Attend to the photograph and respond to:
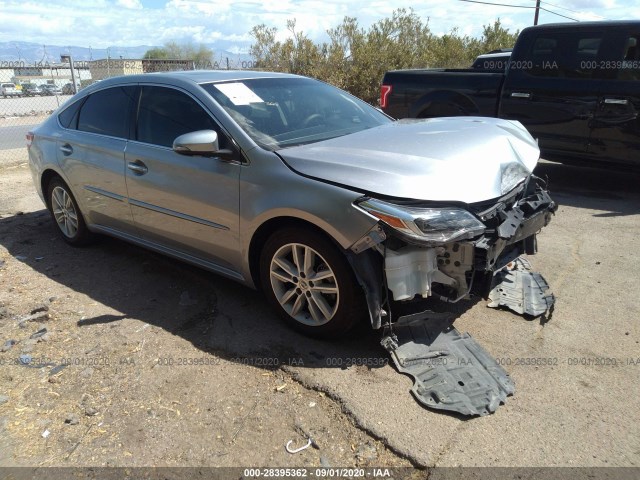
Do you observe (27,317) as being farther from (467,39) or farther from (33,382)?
(467,39)

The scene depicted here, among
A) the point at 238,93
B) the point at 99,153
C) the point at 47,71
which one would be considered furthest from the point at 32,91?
the point at 238,93

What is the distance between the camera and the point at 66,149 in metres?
4.95

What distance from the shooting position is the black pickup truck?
6230 millimetres

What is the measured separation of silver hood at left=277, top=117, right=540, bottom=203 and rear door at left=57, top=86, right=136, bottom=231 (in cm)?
181

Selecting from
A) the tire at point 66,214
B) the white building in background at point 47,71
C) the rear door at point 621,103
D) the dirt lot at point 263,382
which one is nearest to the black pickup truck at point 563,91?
the rear door at point 621,103

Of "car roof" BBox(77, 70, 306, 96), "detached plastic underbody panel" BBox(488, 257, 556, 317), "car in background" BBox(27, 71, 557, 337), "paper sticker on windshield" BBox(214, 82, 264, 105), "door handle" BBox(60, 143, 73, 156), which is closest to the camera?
"car in background" BBox(27, 71, 557, 337)

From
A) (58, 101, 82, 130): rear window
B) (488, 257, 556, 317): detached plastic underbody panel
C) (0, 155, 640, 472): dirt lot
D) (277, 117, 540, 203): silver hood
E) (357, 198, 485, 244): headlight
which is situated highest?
(58, 101, 82, 130): rear window

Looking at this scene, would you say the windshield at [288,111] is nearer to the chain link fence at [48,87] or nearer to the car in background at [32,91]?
the chain link fence at [48,87]

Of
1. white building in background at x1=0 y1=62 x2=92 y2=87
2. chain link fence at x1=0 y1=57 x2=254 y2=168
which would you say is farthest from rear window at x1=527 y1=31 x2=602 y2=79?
white building in background at x1=0 y1=62 x2=92 y2=87

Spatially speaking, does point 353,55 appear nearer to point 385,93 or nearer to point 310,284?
point 385,93

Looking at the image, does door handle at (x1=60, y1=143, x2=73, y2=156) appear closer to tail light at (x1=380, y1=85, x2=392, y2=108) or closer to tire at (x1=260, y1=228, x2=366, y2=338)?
tire at (x1=260, y1=228, x2=366, y2=338)

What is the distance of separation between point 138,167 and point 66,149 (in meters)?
1.31

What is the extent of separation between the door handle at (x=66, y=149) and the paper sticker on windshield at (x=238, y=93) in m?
1.91

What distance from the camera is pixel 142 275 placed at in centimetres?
465
